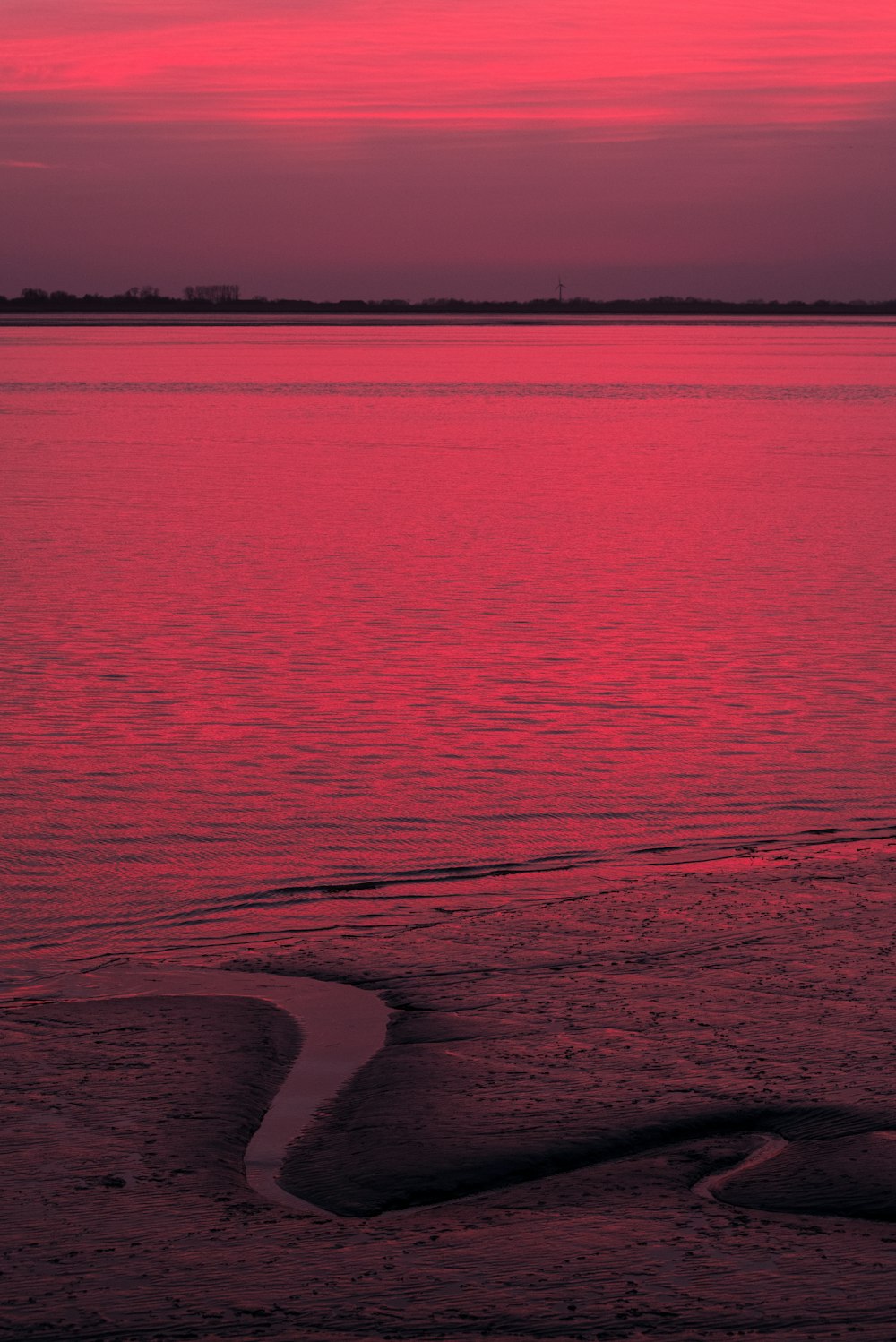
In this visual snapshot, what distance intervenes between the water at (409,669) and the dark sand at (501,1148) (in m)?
1.60

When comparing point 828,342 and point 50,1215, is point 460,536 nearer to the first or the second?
point 50,1215

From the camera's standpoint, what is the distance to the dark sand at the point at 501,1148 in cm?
468

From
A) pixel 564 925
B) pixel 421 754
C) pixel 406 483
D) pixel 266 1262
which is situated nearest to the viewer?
pixel 266 1262

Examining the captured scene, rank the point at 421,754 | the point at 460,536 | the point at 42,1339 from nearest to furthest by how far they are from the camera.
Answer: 1. the point at 42,1339
2. the point at 421,754
3. the point at 460,536

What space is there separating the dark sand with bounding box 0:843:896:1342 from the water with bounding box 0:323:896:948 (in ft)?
5.26

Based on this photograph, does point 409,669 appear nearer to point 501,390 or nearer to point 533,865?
point 533,865

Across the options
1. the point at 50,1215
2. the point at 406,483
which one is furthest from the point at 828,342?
the point at 50,1215

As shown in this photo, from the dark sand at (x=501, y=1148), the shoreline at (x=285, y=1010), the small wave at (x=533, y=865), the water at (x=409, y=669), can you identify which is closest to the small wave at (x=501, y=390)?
the water at (x=409, y=669)

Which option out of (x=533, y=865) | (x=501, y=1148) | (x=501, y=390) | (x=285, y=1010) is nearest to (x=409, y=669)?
(x=533, y=865)

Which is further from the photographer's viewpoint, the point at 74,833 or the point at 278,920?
the point at 74,833

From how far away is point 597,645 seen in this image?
1552 centimetres

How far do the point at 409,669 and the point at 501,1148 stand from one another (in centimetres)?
902

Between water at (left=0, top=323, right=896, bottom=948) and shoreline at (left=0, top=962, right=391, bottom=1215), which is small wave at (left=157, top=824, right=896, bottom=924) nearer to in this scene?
water at (left=0, top=323, right=896, bottom=948)

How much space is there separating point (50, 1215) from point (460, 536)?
1853cm
